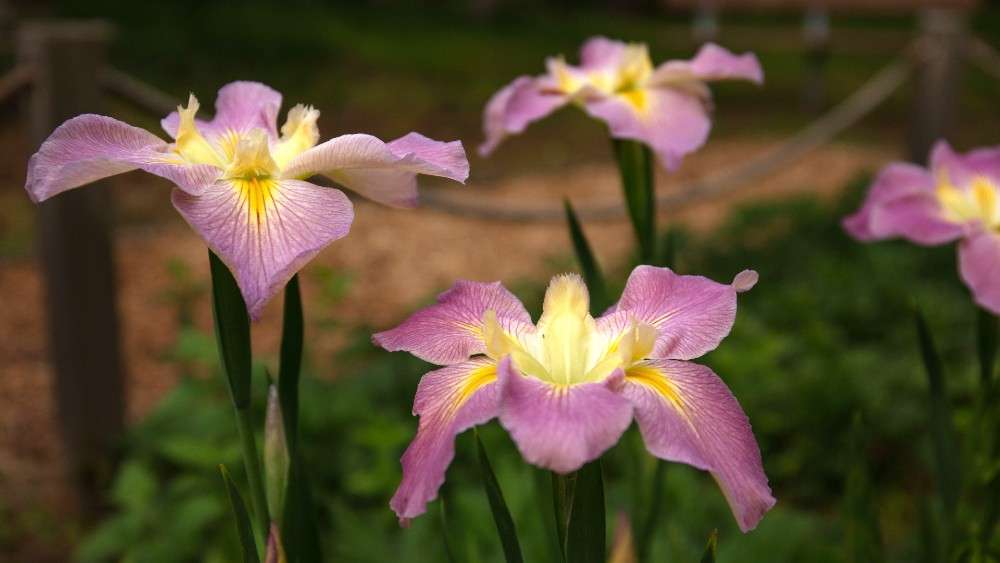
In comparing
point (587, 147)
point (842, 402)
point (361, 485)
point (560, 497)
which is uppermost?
point (560, 497)

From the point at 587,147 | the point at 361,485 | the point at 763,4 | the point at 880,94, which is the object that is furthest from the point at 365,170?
the point at 587,147

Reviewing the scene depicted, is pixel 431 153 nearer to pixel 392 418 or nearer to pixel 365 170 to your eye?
pixel 365 170

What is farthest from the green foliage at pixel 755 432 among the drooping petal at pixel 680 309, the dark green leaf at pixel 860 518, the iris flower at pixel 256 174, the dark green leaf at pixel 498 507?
the iris flower at pixel 256 174

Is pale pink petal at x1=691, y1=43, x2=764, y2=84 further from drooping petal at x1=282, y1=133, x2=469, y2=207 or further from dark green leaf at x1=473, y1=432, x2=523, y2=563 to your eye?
dark green leaf at x1=473, y1=432, x2=523, y2=563

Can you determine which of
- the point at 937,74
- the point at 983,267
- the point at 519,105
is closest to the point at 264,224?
the point at 519,105

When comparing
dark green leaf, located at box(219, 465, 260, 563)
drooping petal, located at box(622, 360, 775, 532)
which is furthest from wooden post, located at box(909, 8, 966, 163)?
dark green leaf, located at box(219, 465, 260, 563)

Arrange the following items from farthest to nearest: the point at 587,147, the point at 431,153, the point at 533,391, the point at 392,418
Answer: the point at 587,147 → the point at 392,418 → the point at 431,153 → the point at 533,391
